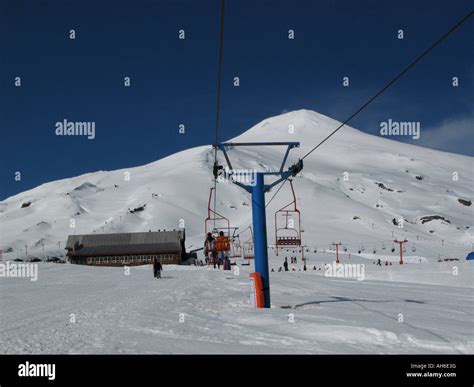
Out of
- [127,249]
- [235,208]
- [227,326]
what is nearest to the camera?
[227,326]

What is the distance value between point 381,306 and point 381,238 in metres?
93.6

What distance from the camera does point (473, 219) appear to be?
15625 cm

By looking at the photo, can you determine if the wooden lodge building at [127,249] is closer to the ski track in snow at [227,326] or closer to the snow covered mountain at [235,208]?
the snow covered mountain at [235,208]

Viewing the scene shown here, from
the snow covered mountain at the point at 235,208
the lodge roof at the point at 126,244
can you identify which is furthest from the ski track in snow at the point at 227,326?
the snow covered mountain at the point at 235,208

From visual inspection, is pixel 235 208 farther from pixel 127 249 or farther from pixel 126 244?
pixel 127 249

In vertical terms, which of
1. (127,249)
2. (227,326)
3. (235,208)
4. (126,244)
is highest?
(235,208)

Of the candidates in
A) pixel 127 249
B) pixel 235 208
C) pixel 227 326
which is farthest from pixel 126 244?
pixel 235 208

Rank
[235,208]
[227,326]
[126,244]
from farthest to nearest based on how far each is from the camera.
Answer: [235,208] → [126,244] → [227,326]

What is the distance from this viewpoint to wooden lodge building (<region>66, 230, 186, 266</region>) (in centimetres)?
7369

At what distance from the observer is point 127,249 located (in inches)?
2960

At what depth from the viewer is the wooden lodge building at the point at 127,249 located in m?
73.7

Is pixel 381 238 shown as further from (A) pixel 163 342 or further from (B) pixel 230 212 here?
(A) pixel 163 342
